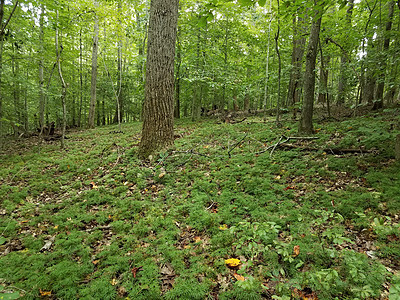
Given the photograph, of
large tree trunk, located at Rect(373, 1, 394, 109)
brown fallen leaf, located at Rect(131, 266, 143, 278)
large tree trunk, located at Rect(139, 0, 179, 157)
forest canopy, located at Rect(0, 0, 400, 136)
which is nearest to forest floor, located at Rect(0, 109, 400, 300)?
brown fallen leaf, located at Rect(131, 266, 143, 278)

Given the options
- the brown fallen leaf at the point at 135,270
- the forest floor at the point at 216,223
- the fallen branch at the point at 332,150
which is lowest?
the brown fallen leaf at the point at 135,270

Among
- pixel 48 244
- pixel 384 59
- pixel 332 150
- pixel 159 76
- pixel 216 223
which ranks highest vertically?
pixel 384 59

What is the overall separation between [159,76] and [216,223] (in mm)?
4120

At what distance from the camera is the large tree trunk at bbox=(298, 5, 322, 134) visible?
5.43m

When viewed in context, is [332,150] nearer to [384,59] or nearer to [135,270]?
[384,59]

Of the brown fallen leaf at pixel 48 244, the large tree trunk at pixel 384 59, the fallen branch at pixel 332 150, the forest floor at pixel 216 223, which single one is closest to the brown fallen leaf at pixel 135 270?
the forest floor at pixel 216 223

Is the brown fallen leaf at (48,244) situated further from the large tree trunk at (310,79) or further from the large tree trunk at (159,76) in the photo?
the large tree trunk at (310,79)

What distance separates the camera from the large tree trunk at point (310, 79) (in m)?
5.43

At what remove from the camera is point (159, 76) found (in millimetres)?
5332

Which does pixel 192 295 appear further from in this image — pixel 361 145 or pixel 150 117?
pixel 361 145

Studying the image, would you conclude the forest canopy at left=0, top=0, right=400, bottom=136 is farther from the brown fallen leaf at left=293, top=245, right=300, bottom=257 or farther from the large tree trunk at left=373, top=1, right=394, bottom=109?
the brown fallen leaf at left=293, top=245, right=300, bottom=257

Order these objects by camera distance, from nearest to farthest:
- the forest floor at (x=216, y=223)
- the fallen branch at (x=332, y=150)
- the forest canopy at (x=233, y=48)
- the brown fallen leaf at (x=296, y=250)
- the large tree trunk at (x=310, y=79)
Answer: the forest floor at (x=216, y=223), the brown fallen leaf at (x=296, y=250), the fallen branch at (x=332, y=150), the large tree trunk at (x=310, y=79), the forest canopy at (x=233, y=48)

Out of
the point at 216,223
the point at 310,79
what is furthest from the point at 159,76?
the point at 310,79

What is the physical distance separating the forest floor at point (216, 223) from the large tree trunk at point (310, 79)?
446mm
